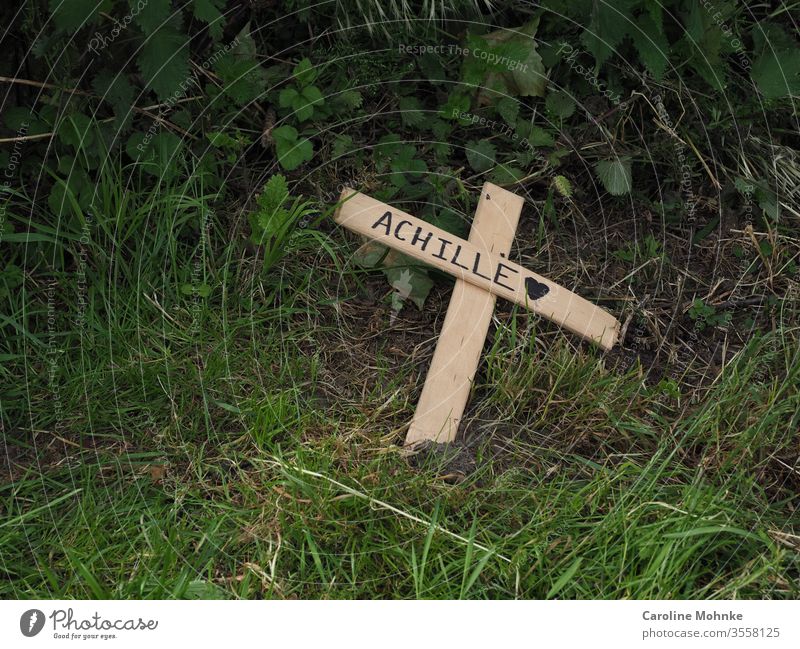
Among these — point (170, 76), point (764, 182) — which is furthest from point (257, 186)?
point (764, 182)

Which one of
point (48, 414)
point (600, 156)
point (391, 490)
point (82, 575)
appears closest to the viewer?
point (82, 575)

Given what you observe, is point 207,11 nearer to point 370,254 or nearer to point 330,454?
point 370,254

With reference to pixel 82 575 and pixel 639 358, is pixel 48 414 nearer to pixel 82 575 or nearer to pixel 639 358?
pixel 82 575

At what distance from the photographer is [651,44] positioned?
2.49 m

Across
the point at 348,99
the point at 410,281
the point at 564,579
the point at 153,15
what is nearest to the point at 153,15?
the point at 153,15

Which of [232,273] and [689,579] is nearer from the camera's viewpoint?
[689,579]

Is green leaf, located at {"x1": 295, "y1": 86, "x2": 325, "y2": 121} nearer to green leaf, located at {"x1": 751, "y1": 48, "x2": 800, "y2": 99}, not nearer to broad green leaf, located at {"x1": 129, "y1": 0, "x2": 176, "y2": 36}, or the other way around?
broad green leaf, located at {"x1": 129, "y1": 0, "x2": 176, "y2": 36}

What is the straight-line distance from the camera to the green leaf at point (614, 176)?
8.77ft

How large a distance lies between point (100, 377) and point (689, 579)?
64.3 inches

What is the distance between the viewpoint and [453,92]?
266 cm

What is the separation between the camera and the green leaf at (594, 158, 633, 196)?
2.67 metres

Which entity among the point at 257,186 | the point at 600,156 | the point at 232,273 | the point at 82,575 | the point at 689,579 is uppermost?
the point at 600,156

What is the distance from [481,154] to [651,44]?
1.91ft

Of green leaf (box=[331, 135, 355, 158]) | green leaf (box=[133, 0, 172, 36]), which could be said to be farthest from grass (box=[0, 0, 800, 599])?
green leaf (box=[133, 0, 172, 36])
